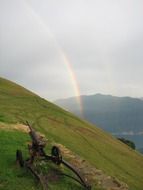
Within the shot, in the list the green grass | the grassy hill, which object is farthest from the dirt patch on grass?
the green grass

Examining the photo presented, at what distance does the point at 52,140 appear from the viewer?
1337 inches

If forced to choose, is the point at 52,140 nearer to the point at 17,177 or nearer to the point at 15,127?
the point at 15,127

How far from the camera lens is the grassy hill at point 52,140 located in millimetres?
23703

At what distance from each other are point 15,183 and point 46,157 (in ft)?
7.73

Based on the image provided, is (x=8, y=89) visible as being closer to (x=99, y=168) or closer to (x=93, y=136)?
(x=93, y=136)

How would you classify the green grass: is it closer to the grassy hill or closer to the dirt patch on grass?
the grassy hill

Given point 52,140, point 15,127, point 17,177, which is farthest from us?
point 15,127

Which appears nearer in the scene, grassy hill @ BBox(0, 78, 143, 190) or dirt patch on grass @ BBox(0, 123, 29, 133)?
grassy hill @ BBox(0, 78, 143, 190)

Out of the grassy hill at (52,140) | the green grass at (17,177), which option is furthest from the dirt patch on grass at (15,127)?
the green grass at (17,177)

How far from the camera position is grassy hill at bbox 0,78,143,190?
23.7m

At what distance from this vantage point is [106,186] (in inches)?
1009

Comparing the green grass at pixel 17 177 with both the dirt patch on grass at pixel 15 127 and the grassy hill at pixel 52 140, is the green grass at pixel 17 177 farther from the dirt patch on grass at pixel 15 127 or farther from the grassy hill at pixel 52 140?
the dirt patch on grass at pixel 15 127

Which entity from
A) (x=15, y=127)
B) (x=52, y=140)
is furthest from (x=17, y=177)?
(x=15, y=127)

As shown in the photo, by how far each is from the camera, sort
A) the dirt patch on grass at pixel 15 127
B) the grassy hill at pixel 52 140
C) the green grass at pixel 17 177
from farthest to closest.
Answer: the dirt patch on grass at pixel 15 127 → the grassy hill at pixel 52 140 → the green grass at pixel 17 177
